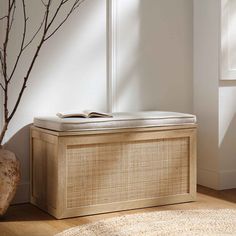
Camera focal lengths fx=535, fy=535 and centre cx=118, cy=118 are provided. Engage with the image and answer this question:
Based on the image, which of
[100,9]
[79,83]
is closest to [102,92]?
[79,83]

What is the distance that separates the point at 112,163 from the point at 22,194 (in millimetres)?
673

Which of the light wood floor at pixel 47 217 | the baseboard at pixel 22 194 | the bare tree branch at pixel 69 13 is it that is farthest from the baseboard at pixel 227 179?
the bare tree branch at pixel 69 13

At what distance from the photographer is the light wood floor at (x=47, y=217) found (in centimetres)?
286

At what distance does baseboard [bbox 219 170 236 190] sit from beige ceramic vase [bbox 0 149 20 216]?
1.56m

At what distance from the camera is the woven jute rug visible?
2.77m

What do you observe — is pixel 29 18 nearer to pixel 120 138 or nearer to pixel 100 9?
pixel 100 9

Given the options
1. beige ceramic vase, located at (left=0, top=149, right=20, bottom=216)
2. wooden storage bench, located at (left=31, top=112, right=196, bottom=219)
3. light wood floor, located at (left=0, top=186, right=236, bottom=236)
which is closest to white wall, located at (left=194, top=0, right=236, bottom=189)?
light wood floor, located at (left=0, top=186, right=236, bottom=236)

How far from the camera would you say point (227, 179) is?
3.90 meters

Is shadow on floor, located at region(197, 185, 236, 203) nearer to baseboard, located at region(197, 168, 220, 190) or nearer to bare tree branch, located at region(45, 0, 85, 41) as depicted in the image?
baseboard, located at region(197, 168, 220, 190)

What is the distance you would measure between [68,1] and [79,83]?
550 millimetres

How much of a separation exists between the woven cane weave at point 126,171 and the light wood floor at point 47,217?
11 cm

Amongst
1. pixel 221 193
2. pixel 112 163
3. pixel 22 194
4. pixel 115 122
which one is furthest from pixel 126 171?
pixel 221 193

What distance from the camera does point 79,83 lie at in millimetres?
3639

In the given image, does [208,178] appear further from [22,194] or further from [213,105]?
[22,194]
